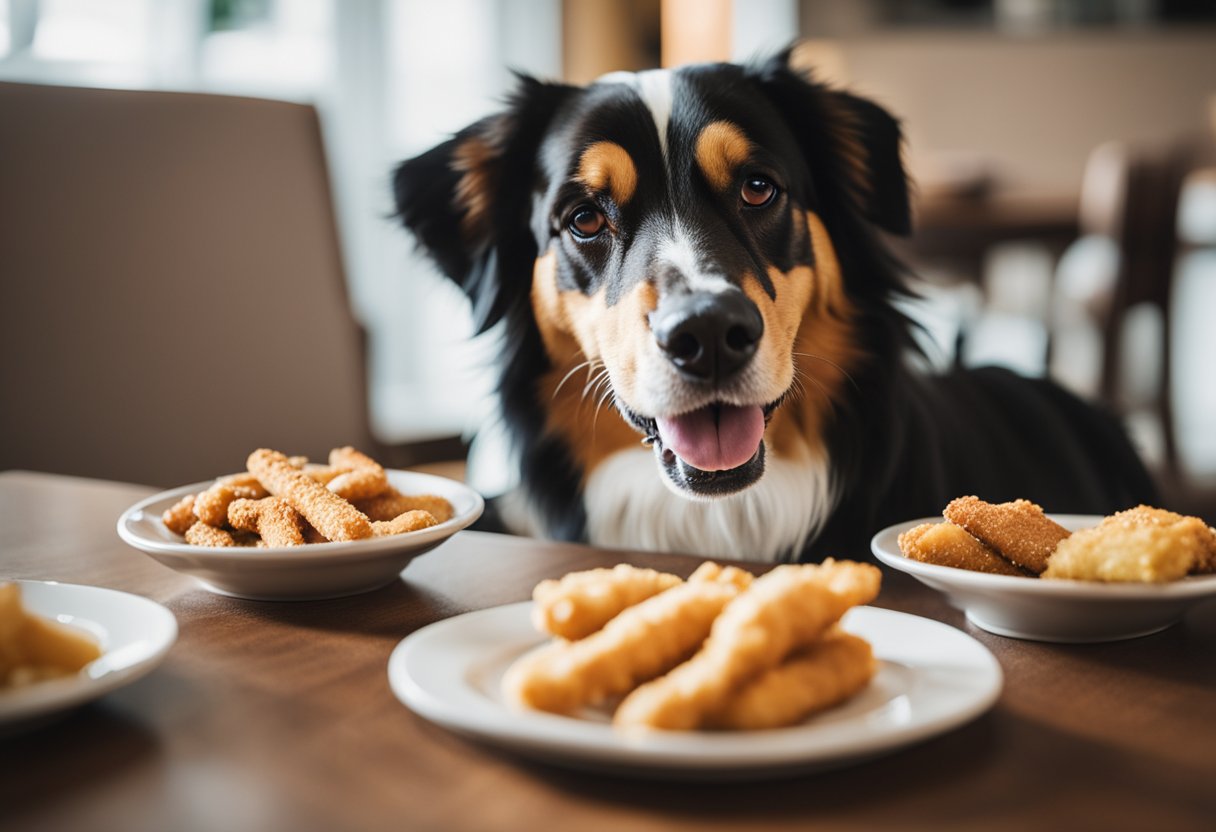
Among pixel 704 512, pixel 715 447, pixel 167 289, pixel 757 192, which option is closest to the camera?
pixel 715 447

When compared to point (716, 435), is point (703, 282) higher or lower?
higher

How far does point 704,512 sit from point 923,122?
24.8 ft

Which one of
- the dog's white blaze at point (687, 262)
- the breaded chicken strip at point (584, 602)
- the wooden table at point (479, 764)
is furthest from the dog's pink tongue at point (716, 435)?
the breaded chicken strip at point (584, 602)

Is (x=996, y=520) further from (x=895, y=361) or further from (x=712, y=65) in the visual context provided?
(x=712, y=65)

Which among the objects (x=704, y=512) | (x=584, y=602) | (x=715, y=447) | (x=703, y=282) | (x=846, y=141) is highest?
(x=846, y=141)

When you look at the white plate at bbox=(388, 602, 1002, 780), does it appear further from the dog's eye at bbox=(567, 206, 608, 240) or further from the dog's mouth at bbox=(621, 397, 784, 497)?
the dog's eye at bbox=(567, 206, 608, 240)

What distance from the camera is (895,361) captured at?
5.38 ft

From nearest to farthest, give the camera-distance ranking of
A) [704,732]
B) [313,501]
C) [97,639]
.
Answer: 1. [704,732]
2. [97,639]
3. [313,501]

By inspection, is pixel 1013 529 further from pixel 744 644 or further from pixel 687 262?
pixel 687 262

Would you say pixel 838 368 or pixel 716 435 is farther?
pixel 838 368

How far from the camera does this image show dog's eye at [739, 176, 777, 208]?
60.2 inches

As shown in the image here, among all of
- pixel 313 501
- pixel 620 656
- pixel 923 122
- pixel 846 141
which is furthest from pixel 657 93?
pixel 923 122

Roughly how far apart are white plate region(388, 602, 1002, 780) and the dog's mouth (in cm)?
55

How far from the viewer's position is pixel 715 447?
1.35 m
